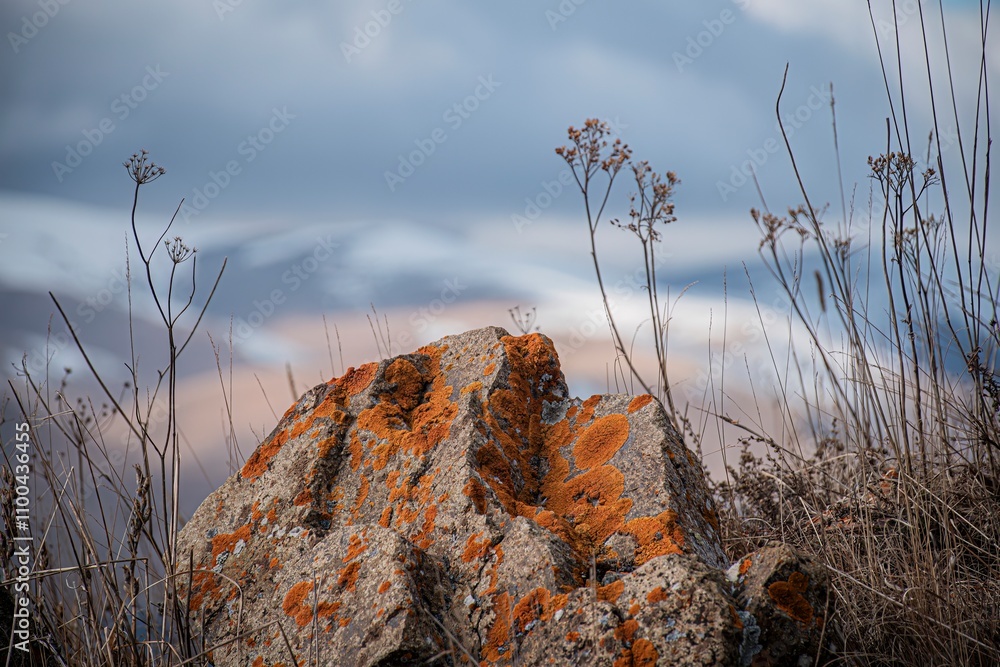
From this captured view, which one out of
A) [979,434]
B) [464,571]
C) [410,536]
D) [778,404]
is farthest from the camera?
[778,404]

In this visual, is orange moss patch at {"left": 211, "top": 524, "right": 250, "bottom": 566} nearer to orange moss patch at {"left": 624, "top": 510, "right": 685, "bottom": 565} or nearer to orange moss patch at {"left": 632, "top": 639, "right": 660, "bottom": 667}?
orange moss patch at {"left": 624, "top": 510, "right": 685, "bottom": 565}

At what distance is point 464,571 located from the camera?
8.21ft

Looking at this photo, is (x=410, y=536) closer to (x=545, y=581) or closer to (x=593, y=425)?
(x=545, y=581)

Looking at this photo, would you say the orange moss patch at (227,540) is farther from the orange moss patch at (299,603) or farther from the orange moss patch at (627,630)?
the orange moss patch at (627,630)

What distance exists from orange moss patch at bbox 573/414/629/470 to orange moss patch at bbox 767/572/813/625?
86cm

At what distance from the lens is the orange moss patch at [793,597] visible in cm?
217

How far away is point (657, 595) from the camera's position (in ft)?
6.96

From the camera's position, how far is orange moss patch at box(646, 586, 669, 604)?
2.11 metres

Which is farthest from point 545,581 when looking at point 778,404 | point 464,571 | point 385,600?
point 778,404

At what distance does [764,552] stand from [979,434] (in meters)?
2.04

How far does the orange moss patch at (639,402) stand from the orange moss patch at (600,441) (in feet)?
0.18

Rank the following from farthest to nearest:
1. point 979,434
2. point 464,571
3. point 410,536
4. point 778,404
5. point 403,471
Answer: point 778,404 → point 979,434 → point 403,471 → point 410,536 → point 464,571

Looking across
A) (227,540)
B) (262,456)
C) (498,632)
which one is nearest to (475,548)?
(498,632)

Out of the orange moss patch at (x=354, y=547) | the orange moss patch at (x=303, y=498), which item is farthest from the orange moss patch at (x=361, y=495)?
the orange moss patch at (x=354, y=547)
